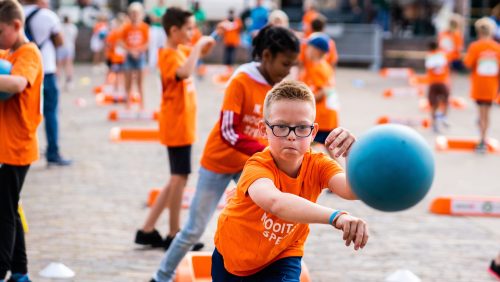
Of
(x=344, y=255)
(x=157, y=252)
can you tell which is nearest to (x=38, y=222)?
(x=157, y=252)

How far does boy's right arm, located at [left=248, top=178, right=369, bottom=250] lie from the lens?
2.95 meters

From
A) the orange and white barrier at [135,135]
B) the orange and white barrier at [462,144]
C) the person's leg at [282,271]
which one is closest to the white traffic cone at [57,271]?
the person's leg at [282,271]

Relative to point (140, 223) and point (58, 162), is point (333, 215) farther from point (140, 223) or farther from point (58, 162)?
point (58, 162)

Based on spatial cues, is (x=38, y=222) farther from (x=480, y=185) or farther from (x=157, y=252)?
(x=480, y=185)

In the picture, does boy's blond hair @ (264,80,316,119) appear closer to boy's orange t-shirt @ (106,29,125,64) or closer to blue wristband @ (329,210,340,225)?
blue wristband @ (329,210,340,225)

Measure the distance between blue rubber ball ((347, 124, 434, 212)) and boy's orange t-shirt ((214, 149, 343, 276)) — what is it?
61 cm

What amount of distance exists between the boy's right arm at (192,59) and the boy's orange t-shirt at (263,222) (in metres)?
2.49

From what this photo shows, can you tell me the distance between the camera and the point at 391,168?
3.05 m

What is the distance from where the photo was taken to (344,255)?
7.12 metres

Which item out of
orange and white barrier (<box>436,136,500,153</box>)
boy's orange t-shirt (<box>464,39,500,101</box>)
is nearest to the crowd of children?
orange and white barrier (<box>436,136,500,153</box>)

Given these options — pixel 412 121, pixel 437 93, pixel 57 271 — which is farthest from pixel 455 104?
pixel 57 271

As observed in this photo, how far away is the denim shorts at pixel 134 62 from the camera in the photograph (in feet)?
50.9

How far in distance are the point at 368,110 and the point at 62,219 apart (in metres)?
11.1

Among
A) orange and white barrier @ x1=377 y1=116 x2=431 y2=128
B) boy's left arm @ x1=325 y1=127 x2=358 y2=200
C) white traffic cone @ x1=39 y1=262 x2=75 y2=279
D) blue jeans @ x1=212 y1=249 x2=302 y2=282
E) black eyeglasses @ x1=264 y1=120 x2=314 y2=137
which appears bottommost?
orange and white barrier @ x1=377 y1=116 x2=431 y2=128
